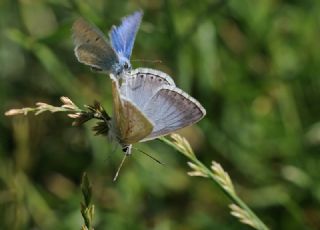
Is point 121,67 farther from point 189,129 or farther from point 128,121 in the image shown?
point 189,129

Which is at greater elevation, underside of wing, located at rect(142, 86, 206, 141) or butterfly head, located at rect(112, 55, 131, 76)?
butterfly head, located at rect(112, 55, 131, 76)

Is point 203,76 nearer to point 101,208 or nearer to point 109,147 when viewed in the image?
point 109,147

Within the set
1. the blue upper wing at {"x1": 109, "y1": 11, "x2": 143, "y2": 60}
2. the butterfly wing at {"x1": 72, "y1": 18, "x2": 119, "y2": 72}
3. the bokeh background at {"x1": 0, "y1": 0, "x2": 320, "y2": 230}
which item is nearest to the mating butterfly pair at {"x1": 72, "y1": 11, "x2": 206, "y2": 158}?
the butterfly wing at {"x1": 72, "y1": 18, "x2": 119, "y2": 72}

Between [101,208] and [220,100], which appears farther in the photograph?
[220,100]

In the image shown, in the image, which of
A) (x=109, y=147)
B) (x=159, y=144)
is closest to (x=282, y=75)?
(x=159, y=144)

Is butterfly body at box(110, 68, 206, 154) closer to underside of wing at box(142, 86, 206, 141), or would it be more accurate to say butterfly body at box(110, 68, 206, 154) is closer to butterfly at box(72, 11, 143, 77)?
underside of wing at box(142, 86, 206, 141)

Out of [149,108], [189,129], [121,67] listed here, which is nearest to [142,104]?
[149,108]

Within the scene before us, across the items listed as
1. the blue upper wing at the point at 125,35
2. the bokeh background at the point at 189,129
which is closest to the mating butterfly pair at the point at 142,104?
the blue upper wing at the point at 125,35
